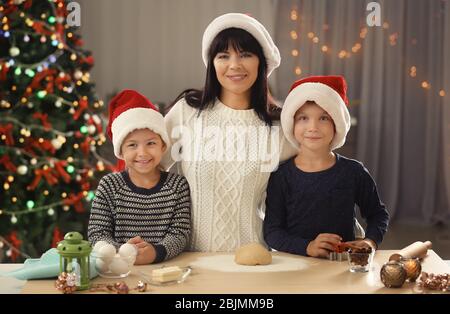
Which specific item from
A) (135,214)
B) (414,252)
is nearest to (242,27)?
(135,214)

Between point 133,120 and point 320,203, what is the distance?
1.80 ft

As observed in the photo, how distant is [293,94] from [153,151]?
41 centimetres

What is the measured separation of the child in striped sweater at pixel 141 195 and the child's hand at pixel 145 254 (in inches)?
3.1

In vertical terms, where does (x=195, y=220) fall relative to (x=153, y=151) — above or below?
below

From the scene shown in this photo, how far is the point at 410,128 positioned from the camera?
4906 millimetres

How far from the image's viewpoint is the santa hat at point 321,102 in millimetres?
1887

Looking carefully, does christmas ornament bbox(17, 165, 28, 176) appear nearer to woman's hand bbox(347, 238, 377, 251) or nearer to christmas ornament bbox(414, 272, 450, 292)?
woman's hand bbox(347, 238, 377, 251)

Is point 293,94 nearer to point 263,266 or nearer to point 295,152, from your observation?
point 295,152

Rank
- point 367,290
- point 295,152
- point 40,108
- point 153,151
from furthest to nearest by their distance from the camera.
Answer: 1. point 40,108
2. point 295,152
3. point 153,151
4. point 367,290

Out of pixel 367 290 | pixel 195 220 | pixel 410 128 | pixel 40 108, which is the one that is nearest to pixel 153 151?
pixel 195 220

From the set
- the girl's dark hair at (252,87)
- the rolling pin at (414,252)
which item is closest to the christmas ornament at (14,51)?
the girl's dark hair at (252,87)

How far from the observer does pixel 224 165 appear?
2.00m

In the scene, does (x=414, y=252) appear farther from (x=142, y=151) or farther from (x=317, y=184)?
(x=142, y=151)

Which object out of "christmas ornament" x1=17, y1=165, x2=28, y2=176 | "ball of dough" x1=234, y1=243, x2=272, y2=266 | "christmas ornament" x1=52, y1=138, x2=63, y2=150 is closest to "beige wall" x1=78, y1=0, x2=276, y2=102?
"christmas ornament" x1=52, y1=138, x2=63, y2=150
